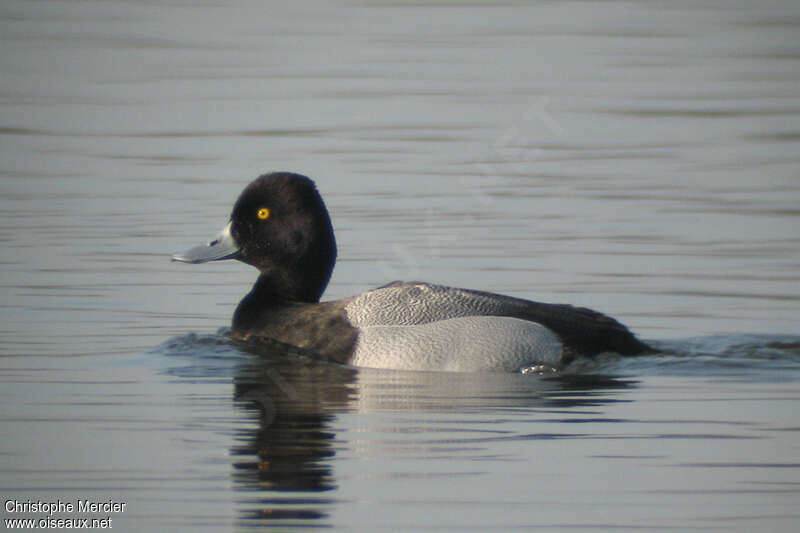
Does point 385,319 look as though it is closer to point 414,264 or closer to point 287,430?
point 287,430

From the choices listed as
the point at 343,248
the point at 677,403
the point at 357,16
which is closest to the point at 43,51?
the point at 357,16

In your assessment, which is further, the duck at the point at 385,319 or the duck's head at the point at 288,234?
the duck's head at the point at 288,234

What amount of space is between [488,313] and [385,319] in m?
0.57

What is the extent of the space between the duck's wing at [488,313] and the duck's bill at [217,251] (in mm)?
1186

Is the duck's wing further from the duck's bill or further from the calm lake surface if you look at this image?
the duck's bill

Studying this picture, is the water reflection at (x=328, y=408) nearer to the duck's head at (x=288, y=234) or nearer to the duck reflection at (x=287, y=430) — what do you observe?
the duck reflection at (x=287, y=430)

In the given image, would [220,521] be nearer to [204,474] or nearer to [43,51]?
[204,474]

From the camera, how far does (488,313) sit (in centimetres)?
901

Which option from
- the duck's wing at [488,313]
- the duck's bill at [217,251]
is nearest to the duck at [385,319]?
the duck's wing at [488,313]

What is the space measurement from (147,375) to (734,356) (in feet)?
10.6

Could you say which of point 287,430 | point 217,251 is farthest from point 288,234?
point 287,430

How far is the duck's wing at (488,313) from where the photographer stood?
8875mm

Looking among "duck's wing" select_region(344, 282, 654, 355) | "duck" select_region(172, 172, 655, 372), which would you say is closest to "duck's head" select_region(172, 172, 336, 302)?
"duck" select_region(172, 172, 655, 372)

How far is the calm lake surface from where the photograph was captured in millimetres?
6508
